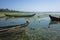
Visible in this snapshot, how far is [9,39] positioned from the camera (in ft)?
40.7

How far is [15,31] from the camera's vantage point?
14.2 m

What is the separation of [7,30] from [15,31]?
1.28 metres

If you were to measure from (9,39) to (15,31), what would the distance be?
1.90 metres

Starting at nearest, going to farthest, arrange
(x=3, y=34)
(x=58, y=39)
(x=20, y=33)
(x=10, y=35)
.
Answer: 1. (x=58, y=39)
2. (x=3, y=34)
3. (x=10, y=35)
4. (x=20, y=33)

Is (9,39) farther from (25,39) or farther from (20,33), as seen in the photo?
(20,33)

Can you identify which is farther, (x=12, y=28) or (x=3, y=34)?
(x=12, y=28)

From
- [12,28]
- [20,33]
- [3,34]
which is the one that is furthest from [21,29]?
[3,34]

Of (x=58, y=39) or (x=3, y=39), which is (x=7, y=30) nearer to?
(x=3, y=39)

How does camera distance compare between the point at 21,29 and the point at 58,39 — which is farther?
the point at 21,29

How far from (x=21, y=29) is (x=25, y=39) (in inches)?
118

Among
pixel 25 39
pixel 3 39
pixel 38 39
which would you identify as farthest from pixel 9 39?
pixel 38 39

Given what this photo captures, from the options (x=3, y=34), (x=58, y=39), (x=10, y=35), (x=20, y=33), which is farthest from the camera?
(x=20, y=33)

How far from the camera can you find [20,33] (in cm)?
1498

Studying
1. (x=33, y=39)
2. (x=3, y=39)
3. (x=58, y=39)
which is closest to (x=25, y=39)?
(x=33, y=39)
